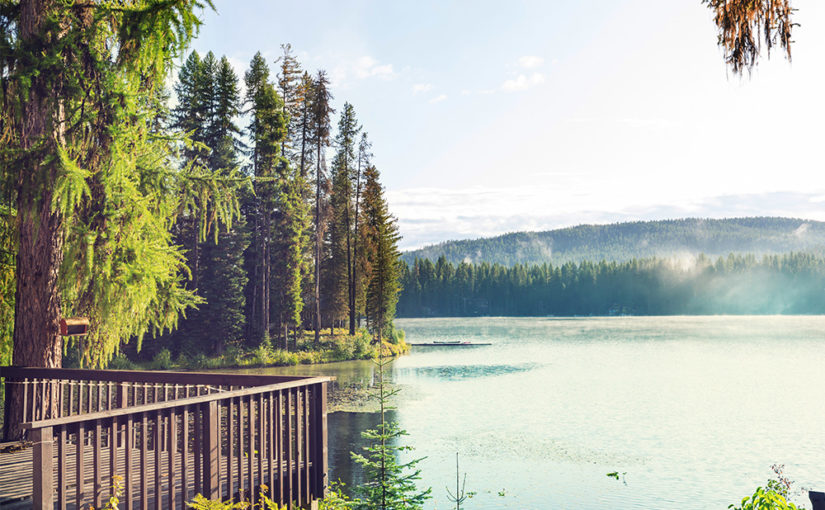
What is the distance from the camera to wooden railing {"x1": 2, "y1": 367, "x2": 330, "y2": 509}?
4969mm

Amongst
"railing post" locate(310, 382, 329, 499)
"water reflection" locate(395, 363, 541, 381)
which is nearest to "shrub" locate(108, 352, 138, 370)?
"water reflection" locate(395, 363, 541, 381)

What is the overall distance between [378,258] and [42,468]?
154 ft

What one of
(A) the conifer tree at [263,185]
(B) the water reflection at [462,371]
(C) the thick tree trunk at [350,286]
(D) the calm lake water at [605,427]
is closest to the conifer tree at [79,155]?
(D) the calm lake water at [605,427]

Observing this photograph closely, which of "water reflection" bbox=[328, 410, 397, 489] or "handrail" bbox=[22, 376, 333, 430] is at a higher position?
"handrail" bbox=[22, 376, 333, 430]

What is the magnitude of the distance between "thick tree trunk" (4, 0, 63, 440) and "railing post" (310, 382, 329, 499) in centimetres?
521

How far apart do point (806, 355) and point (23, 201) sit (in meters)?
45.5

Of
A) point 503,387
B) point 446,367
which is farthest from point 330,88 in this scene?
point 503,387

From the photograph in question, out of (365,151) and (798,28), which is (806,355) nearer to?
(365,151)

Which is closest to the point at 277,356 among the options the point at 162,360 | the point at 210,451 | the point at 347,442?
the point at 162,360

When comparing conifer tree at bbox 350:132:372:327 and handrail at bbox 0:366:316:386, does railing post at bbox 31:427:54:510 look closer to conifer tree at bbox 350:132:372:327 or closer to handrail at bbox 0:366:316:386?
handrail at bbox 0:366:316:386

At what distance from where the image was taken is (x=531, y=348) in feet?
168

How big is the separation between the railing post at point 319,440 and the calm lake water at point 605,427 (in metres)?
6.00

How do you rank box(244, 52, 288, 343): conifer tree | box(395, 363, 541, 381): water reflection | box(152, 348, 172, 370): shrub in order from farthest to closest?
box(244, 52, 288, 343): conifer tree < box(152, 348, 172, 370): shrub < box(395, 363, 541, 381): water reflection

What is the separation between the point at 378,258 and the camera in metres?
51.8
